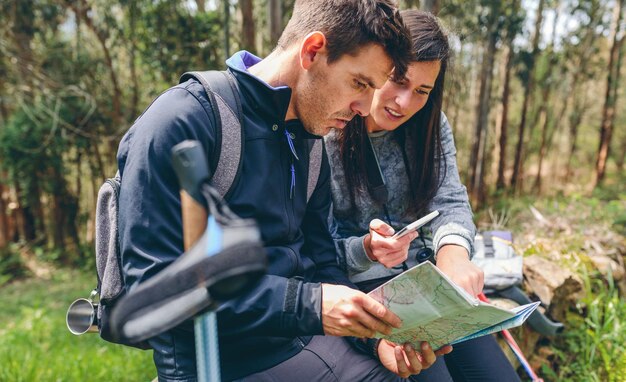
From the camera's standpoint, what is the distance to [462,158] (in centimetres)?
1477

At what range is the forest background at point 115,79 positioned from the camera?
8.12m

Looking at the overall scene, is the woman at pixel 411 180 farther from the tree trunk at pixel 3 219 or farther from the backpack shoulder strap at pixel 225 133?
the tree trunk at pixel 3 219

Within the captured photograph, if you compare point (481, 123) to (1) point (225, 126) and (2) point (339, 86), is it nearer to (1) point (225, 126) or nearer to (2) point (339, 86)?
(2) point (339, 86)

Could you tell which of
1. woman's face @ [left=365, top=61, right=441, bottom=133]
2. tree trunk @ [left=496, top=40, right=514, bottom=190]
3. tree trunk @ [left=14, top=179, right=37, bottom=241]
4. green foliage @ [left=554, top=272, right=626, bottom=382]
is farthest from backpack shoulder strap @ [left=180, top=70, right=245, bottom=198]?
tree trunk @ [left=14, top=179, right=37, bottom=241]

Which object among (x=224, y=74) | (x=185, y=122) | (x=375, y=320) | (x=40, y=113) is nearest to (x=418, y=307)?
(x=375, y=320)

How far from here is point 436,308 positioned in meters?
1.29

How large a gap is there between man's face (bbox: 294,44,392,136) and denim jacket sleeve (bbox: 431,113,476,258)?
26.7 inches

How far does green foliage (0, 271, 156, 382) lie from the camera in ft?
11.4

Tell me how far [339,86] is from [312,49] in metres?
0.14

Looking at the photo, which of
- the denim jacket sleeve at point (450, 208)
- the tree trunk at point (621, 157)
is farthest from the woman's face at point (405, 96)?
the tree trunk at point (621, 157)

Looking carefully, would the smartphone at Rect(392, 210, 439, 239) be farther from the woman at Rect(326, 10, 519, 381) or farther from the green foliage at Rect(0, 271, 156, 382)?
the green foliage at Rect(0, 271, 156, 382)

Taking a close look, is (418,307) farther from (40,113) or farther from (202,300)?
(40,113)

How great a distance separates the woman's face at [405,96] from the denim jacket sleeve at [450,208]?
25 centimetres

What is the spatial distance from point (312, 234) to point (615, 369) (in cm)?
199
